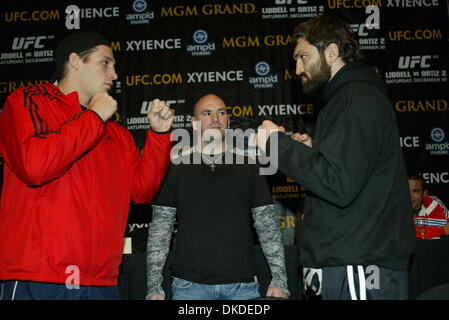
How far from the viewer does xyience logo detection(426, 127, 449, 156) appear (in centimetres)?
448

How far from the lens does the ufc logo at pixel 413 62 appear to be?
4.61 metres

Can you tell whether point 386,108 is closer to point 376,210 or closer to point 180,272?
point 376,210

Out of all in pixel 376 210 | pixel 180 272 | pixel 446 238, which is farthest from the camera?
pixel 446 238

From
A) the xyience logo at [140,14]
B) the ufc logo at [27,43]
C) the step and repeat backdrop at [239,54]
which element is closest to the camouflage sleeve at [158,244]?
the step and repeat backdrop at [239,54]

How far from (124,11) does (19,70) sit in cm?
138

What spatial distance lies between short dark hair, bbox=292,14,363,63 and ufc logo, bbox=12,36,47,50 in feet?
12.7

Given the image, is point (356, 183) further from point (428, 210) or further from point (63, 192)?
point (428, 210)

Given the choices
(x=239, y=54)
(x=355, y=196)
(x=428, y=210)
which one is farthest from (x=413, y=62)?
(x=355, y=196)

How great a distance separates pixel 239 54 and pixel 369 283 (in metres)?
3.68

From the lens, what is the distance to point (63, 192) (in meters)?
1.54

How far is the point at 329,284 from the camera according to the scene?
1.40 m

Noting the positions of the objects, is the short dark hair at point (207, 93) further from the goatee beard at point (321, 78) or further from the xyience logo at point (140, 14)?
the goatee beard at point (321, 78)

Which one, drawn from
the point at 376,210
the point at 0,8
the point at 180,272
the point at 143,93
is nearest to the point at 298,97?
the point at 143,93

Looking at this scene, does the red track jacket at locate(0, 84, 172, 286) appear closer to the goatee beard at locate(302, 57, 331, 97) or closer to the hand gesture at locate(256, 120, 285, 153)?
the hand gesture at locate(256, 120, 285, 153)
